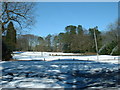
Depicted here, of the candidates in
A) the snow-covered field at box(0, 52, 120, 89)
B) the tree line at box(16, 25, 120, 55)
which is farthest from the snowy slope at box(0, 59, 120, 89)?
the tree line at box(16, 25, 120, 55)

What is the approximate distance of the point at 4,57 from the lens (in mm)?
15555

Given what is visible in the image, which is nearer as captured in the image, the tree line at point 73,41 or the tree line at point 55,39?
the tree line at point 55,39

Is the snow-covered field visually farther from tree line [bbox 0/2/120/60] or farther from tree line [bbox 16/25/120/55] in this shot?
tree line [bbox 16/25/120/55]

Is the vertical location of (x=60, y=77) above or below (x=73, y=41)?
below

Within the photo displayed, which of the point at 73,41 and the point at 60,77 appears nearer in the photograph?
the point at 60,77

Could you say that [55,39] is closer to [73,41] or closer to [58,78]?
[73,41]

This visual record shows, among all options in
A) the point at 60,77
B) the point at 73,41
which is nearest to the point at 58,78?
the point at 60,77

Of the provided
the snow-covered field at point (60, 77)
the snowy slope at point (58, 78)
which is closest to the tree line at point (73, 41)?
the snow-covered field at point (60, 77)

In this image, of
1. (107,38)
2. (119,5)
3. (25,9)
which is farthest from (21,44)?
(119,5)

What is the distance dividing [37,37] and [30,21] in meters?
36.6

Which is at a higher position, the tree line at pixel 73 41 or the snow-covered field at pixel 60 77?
the tree line at pixel 73 41

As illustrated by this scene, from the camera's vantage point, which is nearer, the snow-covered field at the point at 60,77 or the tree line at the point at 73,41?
the snow-covered field at the point at 60,77

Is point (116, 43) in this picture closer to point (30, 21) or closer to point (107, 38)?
point (107, 38)

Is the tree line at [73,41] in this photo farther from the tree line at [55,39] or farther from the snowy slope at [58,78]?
the snowy slope at [58,78]
